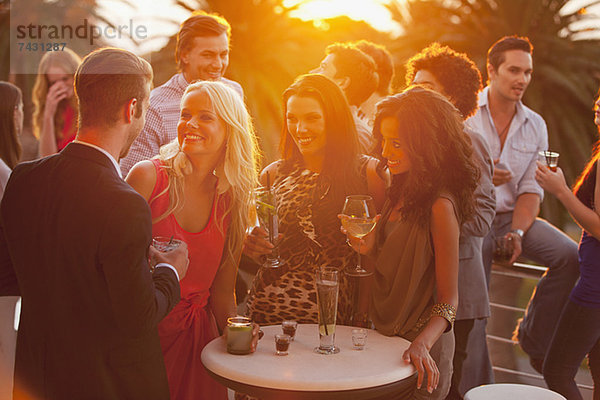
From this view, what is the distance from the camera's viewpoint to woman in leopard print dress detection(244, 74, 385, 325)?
288cm

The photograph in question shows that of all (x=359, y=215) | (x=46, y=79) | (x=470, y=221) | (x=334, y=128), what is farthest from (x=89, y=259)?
(x=46, y=79)

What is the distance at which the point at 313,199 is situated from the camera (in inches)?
118

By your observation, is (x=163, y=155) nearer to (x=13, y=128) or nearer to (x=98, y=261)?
(x=98, y=261)

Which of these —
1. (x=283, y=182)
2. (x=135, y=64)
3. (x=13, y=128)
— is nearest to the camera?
(x=135, y=64)

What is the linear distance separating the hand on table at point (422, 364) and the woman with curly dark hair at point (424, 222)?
0.41ft

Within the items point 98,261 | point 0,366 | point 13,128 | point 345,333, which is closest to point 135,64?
point 98,261

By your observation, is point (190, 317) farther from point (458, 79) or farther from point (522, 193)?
point (522, 193)

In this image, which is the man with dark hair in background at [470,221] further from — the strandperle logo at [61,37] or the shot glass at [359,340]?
the strandperle logo at [61,37]

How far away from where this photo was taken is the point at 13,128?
3.44m

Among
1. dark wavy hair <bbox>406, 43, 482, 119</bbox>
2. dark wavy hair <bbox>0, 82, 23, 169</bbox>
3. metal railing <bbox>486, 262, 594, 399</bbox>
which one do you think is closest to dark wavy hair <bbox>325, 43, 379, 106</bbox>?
dark wavy hair <bbox>406, 43, 482, 119</bbox>

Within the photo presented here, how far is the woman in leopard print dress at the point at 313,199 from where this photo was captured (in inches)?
113

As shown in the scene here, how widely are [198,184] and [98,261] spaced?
0.92m

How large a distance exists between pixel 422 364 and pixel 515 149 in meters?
2.57

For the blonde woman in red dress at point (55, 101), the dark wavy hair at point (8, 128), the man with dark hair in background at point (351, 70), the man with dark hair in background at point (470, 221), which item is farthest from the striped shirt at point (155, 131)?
the man with dark hair in background at point (470, 221)
